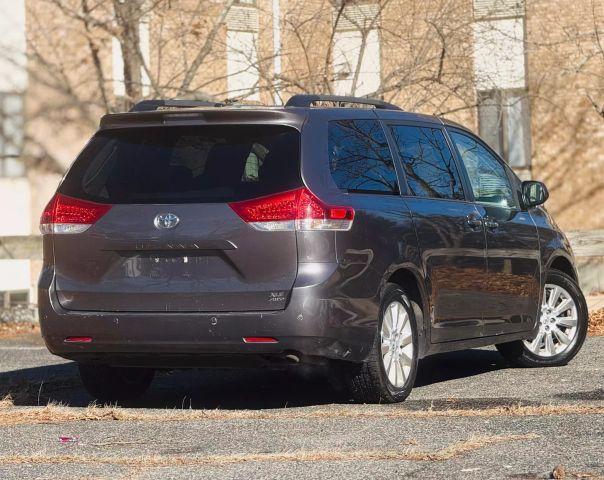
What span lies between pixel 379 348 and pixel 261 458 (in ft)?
6.62

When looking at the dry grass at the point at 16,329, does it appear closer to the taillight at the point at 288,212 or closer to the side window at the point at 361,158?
the side window at the point at 361,158

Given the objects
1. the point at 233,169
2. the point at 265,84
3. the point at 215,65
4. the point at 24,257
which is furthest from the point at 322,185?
the point at 215,65

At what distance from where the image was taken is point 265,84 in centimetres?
1927

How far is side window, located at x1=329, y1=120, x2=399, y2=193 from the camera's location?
870 centimetres

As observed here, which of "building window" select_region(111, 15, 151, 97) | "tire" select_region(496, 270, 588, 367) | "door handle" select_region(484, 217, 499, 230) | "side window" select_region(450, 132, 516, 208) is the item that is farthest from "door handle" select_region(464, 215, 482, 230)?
"building window" select_region(111, 15, 151, 97)

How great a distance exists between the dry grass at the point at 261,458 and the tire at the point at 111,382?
2.40 metres

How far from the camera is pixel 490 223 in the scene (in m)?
10.2

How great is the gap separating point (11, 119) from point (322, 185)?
17516mm

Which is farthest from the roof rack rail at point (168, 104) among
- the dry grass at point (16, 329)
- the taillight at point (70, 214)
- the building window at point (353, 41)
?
the building window at point (353, 41)

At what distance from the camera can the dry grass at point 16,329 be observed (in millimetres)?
16859

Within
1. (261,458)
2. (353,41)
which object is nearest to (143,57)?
(353,41)

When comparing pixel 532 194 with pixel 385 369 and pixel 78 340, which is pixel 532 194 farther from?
pixel 78 340

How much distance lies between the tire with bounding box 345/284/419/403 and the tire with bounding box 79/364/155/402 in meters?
1.65

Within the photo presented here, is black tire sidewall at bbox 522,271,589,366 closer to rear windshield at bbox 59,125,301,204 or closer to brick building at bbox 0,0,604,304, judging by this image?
rear windshield at bbox 59,125,301,204
